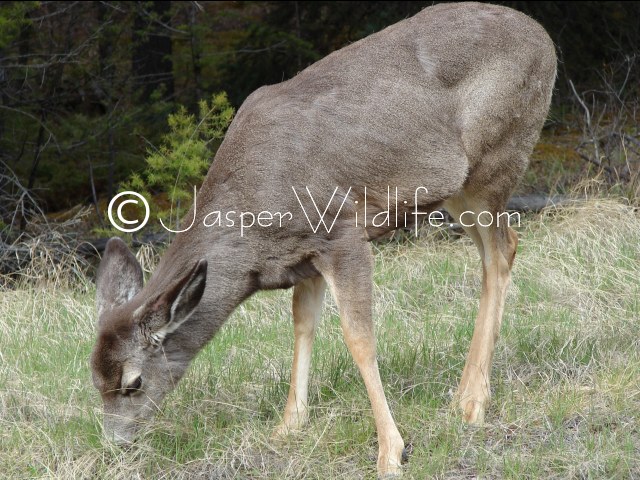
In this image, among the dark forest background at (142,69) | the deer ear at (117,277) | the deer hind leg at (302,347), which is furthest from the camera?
the dark forest background at (142,69)

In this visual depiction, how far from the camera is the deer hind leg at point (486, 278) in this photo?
6816 mm

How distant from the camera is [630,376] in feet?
21.6

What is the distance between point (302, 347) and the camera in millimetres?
6852

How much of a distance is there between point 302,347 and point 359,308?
79 centimetres

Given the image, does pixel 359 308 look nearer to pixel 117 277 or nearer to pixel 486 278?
pixel 486 278

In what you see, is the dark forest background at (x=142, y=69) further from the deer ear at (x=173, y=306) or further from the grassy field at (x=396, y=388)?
the deer ear at (x=173, y=306)

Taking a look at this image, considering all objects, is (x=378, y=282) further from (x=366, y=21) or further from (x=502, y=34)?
(x=366, y=21)

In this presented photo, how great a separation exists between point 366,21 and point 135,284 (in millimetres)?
8128

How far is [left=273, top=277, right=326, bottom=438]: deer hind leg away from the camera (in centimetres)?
665

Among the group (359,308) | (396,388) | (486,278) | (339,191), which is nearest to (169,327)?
(359,308)

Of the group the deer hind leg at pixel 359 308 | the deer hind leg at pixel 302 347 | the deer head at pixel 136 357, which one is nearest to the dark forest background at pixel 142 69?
the deer hind leg at pixel 302 347

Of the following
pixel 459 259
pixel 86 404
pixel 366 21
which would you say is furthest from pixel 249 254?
pixel 366 21

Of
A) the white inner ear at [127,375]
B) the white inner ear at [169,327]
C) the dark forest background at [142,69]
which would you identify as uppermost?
the white inner ear at [169,327]

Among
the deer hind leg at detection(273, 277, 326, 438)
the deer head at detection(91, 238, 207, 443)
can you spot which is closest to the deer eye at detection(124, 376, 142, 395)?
the deer head at detection(91, 238, 207, 443)
